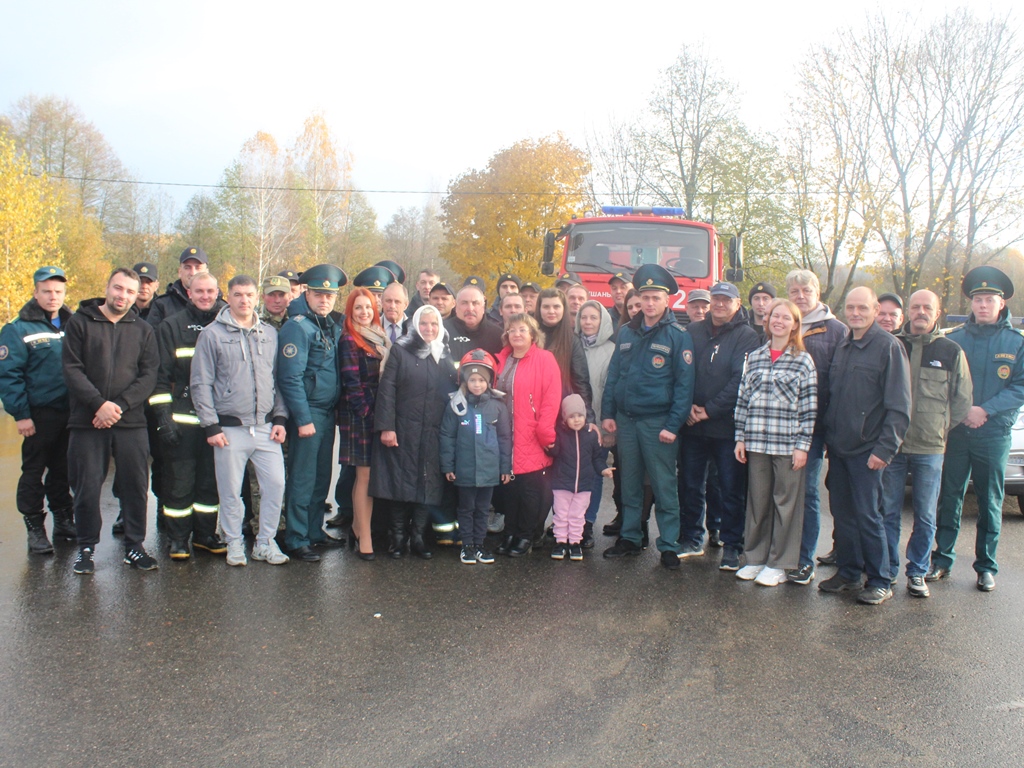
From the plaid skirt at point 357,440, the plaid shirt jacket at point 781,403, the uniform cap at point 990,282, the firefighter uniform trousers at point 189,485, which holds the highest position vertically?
the uniform cap at point 990,282

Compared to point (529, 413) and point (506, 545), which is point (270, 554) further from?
point (529, 413)

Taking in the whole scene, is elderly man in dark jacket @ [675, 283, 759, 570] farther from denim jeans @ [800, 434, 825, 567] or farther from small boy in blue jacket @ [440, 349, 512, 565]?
small boy in blue jacket @ [440, 349, 512, 565]

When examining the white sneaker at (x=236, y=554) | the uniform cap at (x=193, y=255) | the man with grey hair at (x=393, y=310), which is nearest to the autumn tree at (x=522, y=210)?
the uniform cap at (x=193, y=255)

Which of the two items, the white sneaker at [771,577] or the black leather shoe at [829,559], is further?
the black leather shoe at [829,559]

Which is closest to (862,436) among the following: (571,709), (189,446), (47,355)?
(571,709)

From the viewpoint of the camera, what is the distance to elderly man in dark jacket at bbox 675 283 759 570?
5.53 meters

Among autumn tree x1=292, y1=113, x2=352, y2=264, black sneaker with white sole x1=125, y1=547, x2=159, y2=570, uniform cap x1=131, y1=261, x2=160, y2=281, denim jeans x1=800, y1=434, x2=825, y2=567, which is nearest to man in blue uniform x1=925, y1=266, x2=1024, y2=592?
denim jeans x1=800, y1=434, x2=825, y2=567

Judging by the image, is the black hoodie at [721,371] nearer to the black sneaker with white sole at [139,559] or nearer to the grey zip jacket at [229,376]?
the grey zip jacket at [229,376]

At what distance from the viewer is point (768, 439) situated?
5.13m

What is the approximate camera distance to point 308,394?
5445mm

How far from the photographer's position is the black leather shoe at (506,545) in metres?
5.74

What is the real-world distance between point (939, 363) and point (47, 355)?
630cm

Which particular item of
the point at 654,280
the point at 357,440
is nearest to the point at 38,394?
the point at 357,440

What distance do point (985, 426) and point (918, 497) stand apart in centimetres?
70
